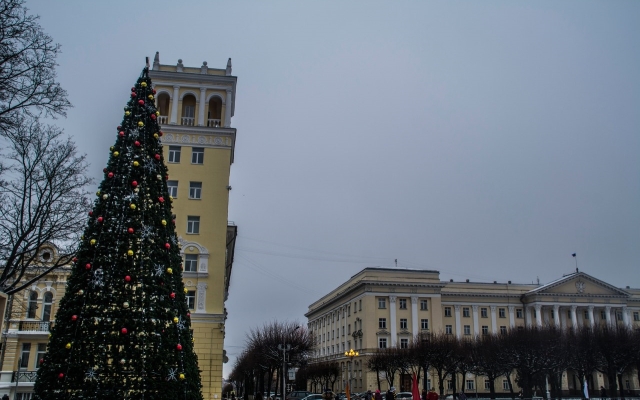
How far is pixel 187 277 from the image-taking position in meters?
33.1

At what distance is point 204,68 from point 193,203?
30.3 feet

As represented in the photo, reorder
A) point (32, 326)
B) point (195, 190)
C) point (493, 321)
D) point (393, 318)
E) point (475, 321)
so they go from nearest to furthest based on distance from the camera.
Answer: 1. point (195, 190)
2. point (32, 326)
3. point (393, 318)
4. point (475, 321)
5. point (493, 321)

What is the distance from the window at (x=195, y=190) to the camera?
34.5m

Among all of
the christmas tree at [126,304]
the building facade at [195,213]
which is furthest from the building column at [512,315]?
the christmas tree at [126,304]

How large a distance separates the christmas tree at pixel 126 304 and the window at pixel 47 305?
29388mm

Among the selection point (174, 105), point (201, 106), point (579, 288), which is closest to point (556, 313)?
point (579, 288)

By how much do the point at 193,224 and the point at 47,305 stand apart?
1264cm

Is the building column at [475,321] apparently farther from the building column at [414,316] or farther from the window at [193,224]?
the window at [193,224]

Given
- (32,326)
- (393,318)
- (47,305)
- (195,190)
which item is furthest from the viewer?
(393,318)

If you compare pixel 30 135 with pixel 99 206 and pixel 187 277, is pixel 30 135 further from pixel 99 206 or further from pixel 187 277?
pixel 187 277

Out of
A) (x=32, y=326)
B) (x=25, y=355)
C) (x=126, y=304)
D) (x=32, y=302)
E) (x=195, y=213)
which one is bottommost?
(x=25, y=355)

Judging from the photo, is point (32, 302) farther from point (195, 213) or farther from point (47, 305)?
point (195, 213)

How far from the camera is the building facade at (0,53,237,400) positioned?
3269cm

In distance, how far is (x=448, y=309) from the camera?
8038 cm
